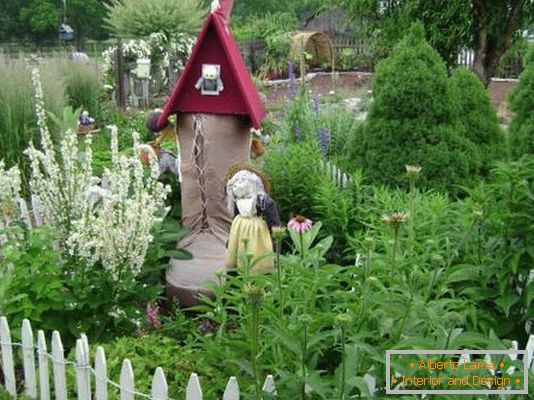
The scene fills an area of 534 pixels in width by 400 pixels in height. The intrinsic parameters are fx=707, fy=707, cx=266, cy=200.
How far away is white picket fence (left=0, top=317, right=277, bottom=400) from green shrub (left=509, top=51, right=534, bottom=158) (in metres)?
3.50

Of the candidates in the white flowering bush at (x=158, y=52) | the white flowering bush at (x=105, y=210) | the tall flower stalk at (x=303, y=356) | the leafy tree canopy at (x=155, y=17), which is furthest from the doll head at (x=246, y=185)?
the leafy tree canopy at (x=155, y=17)

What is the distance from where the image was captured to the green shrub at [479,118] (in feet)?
17.6

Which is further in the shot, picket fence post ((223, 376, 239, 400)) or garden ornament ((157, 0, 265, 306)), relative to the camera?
garden ornament ((157, 0, 265, 306))

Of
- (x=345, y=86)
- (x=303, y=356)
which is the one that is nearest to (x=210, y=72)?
(x=303, y=356)

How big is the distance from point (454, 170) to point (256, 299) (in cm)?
335

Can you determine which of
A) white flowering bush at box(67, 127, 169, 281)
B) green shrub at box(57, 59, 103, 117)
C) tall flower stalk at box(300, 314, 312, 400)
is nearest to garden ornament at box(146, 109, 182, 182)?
white flowering bush at box(67, 127, 169, 281)

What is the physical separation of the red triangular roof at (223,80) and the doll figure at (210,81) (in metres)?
0.03

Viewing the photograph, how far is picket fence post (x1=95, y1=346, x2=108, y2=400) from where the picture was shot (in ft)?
8.84

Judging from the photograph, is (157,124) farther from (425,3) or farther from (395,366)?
(425,3)

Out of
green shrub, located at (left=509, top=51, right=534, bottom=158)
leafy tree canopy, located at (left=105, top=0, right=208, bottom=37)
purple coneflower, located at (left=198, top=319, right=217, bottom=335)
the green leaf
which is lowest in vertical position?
purple coneflower, located at (left=198, top=319, right=217, bottom=335)

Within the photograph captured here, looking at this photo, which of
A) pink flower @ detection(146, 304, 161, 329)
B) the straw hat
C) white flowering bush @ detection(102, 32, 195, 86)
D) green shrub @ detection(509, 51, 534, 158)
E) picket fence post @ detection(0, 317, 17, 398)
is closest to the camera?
picket fence post @ detection(0, 317, 17, 398)

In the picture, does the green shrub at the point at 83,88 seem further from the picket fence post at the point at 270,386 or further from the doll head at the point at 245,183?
the picket fence post at the point at 270,386

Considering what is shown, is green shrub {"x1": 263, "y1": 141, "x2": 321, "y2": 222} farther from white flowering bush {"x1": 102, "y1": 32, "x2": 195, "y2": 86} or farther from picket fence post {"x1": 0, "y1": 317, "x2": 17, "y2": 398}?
white flowering bush {"x1": 102, "y1": 32, "x2": 195, "y2": 86}

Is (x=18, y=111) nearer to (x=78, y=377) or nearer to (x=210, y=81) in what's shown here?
(x=210, y=81)
